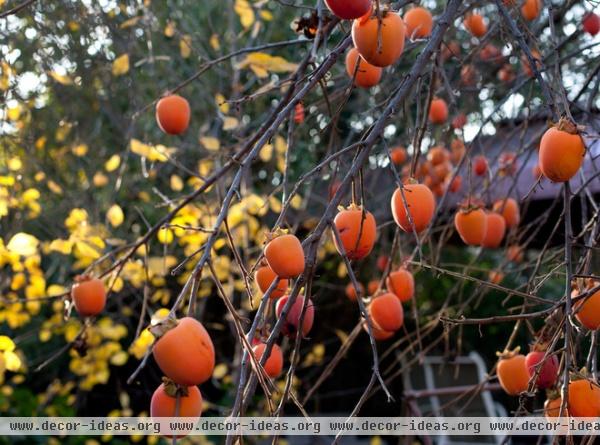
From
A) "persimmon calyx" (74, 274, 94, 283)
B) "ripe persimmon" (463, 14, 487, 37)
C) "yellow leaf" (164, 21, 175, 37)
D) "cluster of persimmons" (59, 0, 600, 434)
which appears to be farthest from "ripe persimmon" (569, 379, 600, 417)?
"yellow leaf" (164, 21, 175, 37)

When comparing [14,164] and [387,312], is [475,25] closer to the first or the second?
[387,312]

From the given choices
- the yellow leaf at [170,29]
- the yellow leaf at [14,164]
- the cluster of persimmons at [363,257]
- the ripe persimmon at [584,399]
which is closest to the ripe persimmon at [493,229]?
the cluster of persimmons at [363,257]

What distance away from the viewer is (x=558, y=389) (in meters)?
1.08

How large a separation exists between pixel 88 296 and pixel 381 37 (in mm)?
754

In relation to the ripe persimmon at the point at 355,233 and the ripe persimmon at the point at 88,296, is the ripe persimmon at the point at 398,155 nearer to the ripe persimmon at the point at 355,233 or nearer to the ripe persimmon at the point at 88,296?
the ripe persimmon at the point at 88,296

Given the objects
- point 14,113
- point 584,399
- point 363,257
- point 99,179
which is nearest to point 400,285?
point 363,257

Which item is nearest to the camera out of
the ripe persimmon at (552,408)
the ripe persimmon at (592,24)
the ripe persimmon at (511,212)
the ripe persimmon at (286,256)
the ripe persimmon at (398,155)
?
the ripe persimmon at (286,256)

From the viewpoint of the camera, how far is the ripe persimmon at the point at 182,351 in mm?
761

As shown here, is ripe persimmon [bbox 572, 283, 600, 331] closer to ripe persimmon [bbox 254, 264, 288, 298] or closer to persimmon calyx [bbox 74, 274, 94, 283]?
ripe persimmon [bbox 254, 264, 288, 298]

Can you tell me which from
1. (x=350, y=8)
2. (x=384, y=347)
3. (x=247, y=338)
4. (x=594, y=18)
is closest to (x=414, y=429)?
(x=247, y=338)

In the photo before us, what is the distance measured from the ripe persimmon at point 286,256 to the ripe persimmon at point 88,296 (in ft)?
1.92

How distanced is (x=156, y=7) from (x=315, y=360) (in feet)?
5.64

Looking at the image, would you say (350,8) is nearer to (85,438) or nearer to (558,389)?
(558,389)

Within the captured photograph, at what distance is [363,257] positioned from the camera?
105 centimetres
